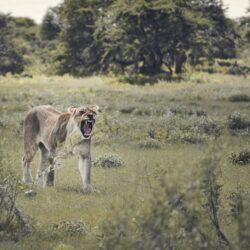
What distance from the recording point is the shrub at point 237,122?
19828mm

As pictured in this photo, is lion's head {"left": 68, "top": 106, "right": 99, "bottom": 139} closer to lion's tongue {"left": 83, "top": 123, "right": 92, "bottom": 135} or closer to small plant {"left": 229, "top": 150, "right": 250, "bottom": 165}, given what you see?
lion's tongue {"left": 83, "top": 123, "right": 92, "bottom": 135}

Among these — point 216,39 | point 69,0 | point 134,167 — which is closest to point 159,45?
point 216,39

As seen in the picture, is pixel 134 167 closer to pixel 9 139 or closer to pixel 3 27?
pixel 9 139

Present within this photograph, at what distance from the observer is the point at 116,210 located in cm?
568

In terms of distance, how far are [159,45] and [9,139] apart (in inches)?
1073

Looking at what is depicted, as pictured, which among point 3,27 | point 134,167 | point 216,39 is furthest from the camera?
point 3,27

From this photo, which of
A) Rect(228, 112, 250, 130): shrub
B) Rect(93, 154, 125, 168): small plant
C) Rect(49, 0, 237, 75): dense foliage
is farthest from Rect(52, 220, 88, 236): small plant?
Rect(49, 0, 237, 75): dense foliage

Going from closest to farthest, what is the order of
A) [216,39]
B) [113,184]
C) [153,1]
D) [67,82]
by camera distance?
[113,184] → [67,82] → [153,1] → [216,39]

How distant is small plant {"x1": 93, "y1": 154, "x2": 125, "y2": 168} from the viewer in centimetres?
1411

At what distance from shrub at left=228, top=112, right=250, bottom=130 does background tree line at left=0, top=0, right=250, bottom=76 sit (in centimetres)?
2207

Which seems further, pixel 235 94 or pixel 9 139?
pixel 235 94

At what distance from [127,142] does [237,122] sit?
13.0 ft

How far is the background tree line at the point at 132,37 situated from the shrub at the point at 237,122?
22070 millimetres

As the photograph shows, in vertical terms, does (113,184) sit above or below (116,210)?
below
